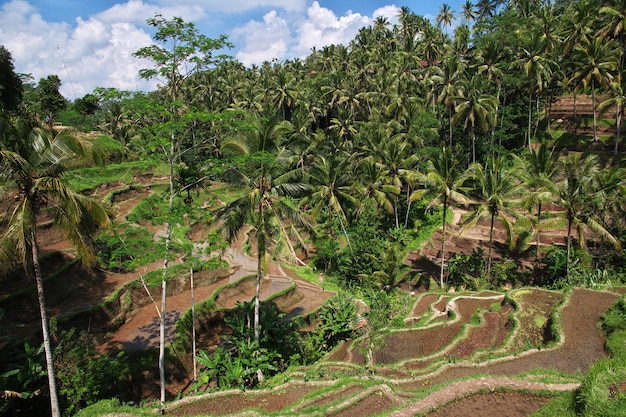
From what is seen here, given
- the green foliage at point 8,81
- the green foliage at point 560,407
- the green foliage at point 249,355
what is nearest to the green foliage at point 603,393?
the green foliage at point 560,407

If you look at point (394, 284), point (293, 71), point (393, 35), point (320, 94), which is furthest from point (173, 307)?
point (393, 35)

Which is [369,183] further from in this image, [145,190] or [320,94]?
[320,94]

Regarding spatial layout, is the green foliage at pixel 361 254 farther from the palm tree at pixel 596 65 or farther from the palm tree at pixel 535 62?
the palm tree at pixel 596 65

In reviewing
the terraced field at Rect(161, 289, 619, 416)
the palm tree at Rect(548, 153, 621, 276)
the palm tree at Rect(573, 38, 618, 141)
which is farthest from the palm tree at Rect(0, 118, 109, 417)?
the palm tree at Rect(573, 38, 618, 141)

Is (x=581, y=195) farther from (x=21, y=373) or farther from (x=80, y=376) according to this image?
(x=21, y=373)

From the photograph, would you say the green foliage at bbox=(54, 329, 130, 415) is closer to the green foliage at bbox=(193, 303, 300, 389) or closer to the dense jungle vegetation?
the dense jungle vegetation
